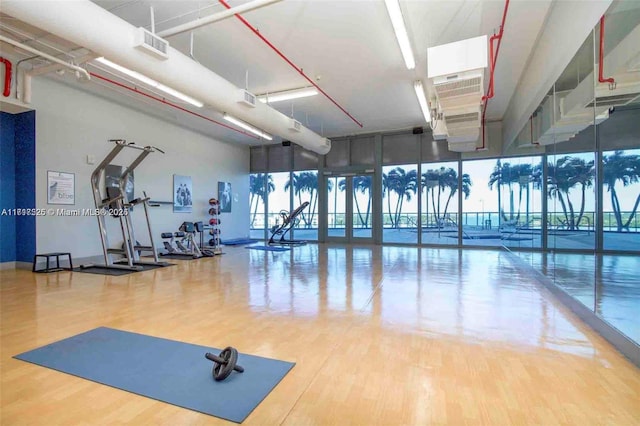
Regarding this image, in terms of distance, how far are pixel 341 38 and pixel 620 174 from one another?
4026 mm

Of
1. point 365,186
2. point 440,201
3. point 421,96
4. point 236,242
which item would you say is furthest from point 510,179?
point 236,242

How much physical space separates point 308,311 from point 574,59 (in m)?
4.09

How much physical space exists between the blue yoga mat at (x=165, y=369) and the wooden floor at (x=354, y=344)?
0.24 feet

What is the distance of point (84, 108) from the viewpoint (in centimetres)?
671

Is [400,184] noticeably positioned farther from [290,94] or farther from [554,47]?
[554,47]

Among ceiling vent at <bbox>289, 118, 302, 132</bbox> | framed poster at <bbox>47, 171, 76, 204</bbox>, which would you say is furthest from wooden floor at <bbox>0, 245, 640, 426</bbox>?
ceiling vent at <bbox>289, 118, 302, 132</bbox>

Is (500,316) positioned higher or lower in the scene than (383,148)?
lower

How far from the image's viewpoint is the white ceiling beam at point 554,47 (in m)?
3.07

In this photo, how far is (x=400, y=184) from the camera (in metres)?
10.4

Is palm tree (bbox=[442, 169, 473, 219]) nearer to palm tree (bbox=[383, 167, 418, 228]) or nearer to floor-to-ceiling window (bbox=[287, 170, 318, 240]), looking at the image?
palm tree (bbox=[383, 167, 418, 228])

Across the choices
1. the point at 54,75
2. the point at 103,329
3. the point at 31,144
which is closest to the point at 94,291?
the point at 103,329

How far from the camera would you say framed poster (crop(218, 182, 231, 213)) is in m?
10.8

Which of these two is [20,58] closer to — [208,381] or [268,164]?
[208,381]

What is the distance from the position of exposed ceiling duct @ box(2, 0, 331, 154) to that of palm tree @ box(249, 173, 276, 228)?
6.18 m
